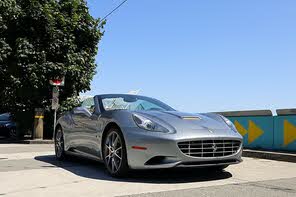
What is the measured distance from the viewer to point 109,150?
748 centimetres

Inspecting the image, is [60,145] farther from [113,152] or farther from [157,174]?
[157,174]

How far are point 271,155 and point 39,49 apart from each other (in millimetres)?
9431

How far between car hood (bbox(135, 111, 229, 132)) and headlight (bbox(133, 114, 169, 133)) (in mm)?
142

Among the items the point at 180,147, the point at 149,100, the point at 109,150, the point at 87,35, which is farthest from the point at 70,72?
the point at 180,147

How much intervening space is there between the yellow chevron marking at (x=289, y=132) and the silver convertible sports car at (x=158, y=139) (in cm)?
348

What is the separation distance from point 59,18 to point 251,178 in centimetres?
1162

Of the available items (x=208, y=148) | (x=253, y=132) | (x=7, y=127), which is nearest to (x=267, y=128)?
(x=253, y=132)

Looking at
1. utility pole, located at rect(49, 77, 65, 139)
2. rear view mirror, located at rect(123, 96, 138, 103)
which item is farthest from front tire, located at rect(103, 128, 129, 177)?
utility pole, located at rect(49, 77, 65, 139)

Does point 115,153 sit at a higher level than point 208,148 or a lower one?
lower

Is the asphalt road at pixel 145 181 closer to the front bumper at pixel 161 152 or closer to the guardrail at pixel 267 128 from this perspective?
the front bumper at pixel 161 152

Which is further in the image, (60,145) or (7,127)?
(7,127)

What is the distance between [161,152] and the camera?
6.67 meters

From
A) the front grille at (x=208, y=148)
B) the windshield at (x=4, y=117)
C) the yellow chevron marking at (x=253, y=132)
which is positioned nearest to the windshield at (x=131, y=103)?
the front grille at (x=208, y=148)

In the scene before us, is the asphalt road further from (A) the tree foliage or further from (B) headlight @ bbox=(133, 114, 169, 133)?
(A) the tree foliage
